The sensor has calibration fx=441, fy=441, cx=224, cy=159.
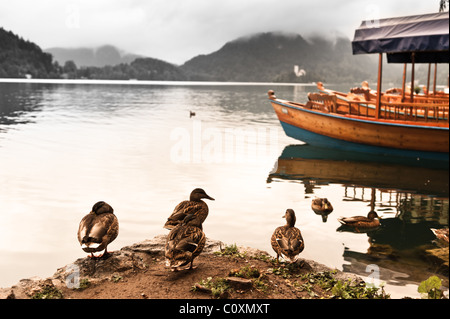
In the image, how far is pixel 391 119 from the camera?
1570cm

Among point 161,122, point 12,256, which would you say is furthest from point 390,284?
point 161,122

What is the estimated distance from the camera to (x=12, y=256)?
23.6 ft

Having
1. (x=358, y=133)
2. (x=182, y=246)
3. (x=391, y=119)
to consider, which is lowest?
(x=182, y=246)

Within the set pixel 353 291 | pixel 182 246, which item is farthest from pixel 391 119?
pixel 182 246

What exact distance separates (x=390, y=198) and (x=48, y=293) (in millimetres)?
8862

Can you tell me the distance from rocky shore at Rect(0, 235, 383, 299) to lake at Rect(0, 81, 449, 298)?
1.23m

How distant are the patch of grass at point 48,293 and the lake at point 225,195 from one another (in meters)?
1.56

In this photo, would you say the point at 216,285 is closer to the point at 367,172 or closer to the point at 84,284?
the point at 84,284

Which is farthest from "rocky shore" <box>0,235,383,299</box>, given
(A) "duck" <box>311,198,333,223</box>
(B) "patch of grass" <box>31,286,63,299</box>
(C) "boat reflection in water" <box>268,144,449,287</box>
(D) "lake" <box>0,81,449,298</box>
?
(A) "duck" <box>311,198,333,223</box>

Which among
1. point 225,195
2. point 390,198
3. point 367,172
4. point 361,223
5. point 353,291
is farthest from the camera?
point 367,172

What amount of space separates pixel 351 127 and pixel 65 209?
10.5 m

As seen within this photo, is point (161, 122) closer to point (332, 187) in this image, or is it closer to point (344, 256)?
point (332, 187)

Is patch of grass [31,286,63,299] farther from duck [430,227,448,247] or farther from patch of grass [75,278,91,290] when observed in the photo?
duck [430,227,448,247]

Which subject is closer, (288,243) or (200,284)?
(200,284)
